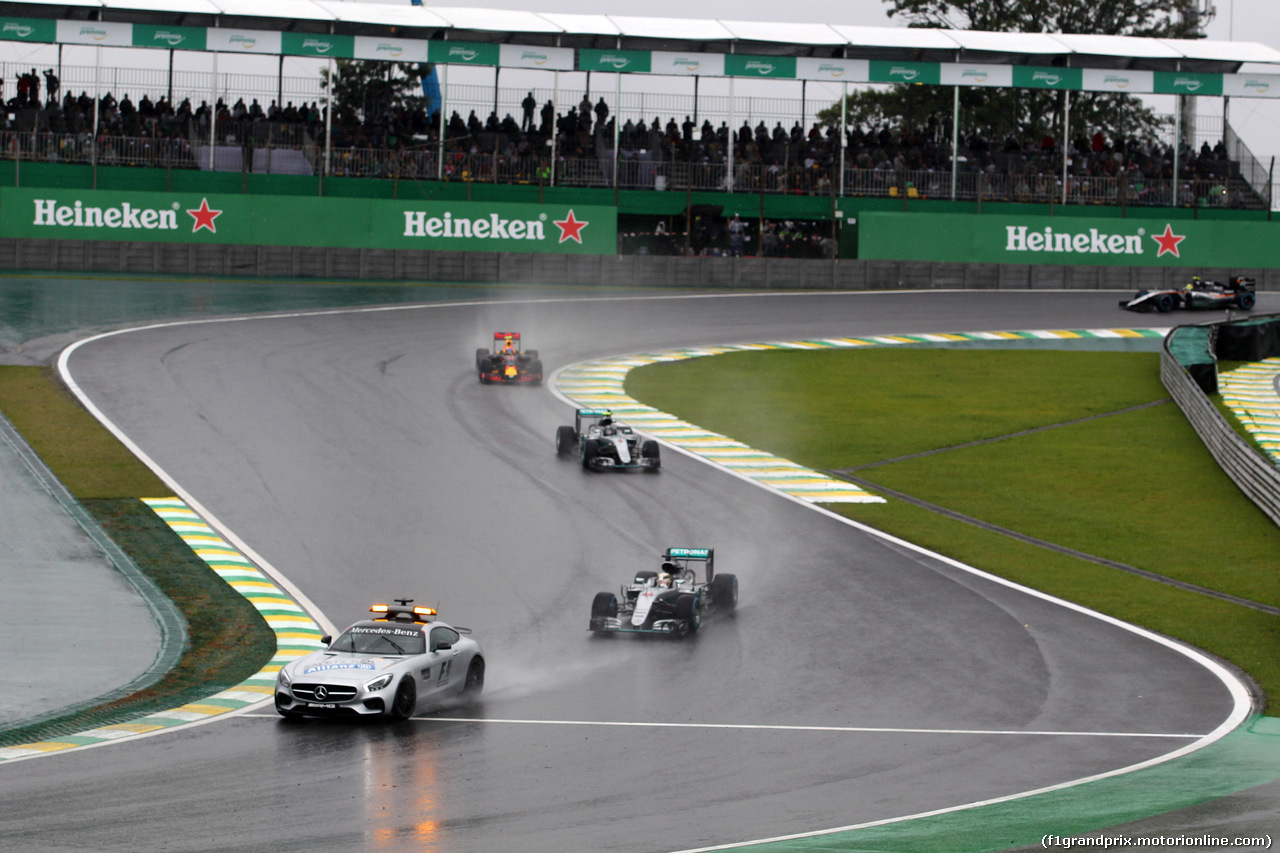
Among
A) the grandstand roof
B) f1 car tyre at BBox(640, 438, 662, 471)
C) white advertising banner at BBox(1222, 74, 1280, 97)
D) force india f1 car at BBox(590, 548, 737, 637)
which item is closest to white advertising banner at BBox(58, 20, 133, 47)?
the grandstand roof

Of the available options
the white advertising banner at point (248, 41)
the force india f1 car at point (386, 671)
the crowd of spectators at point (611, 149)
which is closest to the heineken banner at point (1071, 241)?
the crowd of spectators at point (611, 149)

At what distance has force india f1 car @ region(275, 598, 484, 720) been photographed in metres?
16.4

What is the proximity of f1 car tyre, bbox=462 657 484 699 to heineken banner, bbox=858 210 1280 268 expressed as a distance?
3866cm

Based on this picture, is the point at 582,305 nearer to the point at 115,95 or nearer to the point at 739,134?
the point at 739,134

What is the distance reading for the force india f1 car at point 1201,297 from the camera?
168 ft

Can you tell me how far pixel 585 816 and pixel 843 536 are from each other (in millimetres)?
13970

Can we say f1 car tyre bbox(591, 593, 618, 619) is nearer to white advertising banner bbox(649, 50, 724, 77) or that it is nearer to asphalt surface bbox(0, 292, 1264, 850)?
asphalt surface bbox(0, 292, 1264, 850)

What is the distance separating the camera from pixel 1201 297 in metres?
51.8

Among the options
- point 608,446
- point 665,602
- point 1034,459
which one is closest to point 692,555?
point 665,602

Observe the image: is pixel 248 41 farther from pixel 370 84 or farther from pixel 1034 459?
pixel 1034 459

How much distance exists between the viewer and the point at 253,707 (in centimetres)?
1731

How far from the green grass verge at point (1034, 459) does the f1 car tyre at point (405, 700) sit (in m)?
9.76

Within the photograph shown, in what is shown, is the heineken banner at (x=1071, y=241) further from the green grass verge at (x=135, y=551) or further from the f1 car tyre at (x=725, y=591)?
the f1 car tyre at (x=725, y=591)

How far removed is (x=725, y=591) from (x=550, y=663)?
3.18 meters
